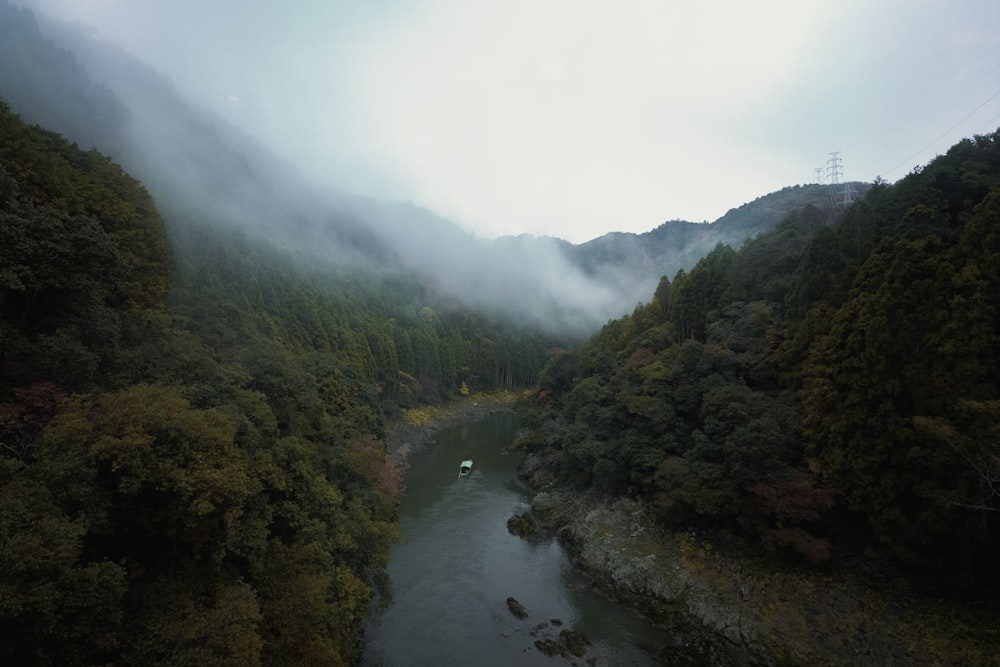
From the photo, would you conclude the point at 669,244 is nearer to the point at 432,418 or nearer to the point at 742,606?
the point at 432,418

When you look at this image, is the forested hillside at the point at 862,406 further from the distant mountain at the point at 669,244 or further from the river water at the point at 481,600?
the distant mountain at the point at 669,244

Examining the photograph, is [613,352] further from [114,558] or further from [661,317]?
[114,558]

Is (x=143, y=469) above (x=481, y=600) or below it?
above

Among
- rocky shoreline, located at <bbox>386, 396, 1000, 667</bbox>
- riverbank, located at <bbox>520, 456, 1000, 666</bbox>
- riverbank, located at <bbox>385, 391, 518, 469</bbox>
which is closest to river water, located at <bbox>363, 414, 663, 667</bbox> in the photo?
rocky shoreline, located at <bbox>386, 396, 1000, 667</bbox>

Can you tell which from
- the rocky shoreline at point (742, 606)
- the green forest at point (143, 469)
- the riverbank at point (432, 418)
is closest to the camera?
the green forest at point (143, 469)

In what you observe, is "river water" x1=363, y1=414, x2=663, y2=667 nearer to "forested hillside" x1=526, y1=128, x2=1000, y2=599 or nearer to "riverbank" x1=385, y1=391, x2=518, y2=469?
"forested hillside" x1=526, y1=128, x2=1000, y2=599

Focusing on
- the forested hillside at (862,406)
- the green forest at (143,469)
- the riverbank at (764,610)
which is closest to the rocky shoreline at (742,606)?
the riverbank at (764,610)

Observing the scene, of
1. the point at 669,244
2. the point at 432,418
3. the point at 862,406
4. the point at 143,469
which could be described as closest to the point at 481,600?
the point at 143,469

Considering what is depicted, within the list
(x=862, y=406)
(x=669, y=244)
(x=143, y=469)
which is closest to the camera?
(x=143, y=469)
